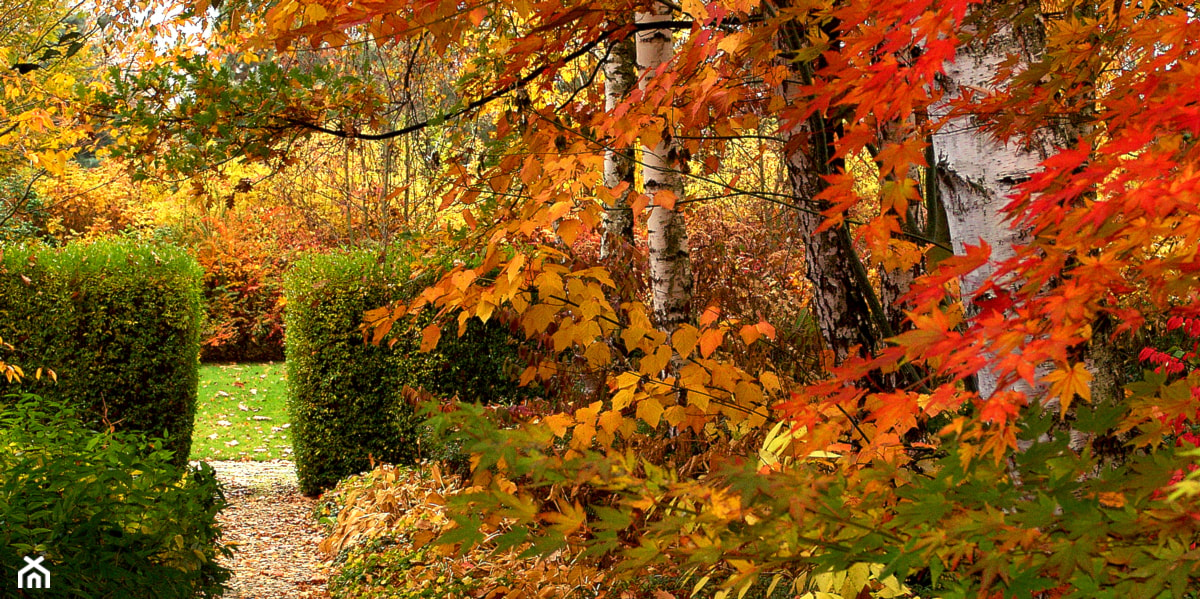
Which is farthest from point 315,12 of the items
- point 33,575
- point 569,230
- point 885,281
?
point 885,281

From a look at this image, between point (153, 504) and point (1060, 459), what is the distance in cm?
300

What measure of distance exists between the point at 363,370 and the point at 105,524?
4.15 m

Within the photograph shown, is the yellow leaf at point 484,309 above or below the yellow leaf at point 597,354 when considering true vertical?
above

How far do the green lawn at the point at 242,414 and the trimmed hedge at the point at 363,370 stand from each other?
2597 mm

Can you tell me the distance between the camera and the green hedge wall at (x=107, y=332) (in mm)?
7273

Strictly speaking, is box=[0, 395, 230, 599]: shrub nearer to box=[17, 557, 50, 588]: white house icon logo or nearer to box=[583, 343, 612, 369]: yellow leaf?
box=[17, 557, 50, 588]: white house icon logo

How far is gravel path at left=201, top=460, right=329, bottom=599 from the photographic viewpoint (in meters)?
5.43

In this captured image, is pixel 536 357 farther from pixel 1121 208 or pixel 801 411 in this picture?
pixel 1121 208

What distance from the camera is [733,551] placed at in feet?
6.09

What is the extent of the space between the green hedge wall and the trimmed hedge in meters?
1.03

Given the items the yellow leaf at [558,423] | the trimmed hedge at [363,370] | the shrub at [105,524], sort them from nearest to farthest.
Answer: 1. the yellow leaf at [558,423]
2. the shrub at [105,524]
3. the trimmed hedge at [363,370]

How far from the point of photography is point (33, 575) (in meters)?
2.84

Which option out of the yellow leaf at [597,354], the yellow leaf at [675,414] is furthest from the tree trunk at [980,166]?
the yellow leaf at [597,354]

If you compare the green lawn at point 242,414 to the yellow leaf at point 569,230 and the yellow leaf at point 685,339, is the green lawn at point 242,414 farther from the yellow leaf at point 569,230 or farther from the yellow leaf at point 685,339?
the yellow leaf at point 569,230
